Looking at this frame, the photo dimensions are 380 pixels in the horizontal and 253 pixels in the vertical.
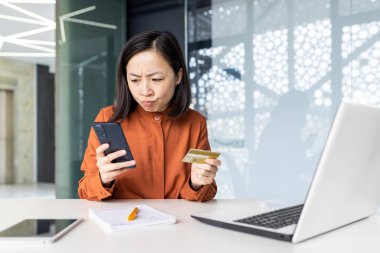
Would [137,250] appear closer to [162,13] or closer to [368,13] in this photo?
[368,13]

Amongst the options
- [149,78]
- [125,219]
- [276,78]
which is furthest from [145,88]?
[276,78]

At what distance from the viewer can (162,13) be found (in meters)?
4.43

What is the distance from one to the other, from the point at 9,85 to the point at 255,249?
929 cm

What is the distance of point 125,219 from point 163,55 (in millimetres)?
773

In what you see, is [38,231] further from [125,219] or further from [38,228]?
[125,219]

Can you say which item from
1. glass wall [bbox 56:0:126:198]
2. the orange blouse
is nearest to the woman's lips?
the orange blouse

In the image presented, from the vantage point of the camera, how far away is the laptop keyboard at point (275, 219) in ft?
3.20

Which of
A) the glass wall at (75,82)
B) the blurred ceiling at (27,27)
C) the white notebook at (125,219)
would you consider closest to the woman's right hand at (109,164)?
the white notebook at (125,219)

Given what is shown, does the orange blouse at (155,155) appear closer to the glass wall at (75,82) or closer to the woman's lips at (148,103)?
the woman's lips at (148,103)

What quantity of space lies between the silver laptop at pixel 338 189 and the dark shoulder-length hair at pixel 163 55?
0.77m

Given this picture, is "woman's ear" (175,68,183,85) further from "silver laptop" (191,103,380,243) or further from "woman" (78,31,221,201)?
"silver laptop" (191,103,380,243)

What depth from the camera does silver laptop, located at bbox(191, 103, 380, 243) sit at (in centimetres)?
78

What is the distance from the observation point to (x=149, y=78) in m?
1.58

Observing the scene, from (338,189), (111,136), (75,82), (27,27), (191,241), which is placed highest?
(27,27)
